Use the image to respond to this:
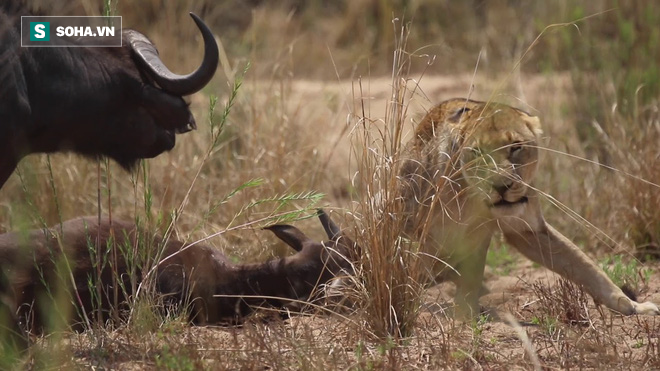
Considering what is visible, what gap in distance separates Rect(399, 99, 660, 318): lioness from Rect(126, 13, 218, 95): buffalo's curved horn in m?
1.14

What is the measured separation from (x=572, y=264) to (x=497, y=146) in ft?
3.02

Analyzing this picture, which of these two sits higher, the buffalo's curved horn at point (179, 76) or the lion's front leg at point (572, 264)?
the buffalo's curved horn at point (179, 76)

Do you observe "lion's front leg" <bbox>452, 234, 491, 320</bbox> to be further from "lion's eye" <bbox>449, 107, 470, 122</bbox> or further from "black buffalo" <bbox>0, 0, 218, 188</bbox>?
→ "black buffalo" <bbox>0, 0, 218, 188</bbox>

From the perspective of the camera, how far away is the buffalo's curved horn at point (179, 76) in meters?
Answer: 5.62

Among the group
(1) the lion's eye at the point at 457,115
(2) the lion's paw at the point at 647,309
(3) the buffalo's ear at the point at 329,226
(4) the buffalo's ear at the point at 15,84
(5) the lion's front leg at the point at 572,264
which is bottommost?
(2) the lion's paw at the point at 647,309

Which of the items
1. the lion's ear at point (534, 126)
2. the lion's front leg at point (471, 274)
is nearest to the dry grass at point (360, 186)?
the lion's front leg at point (471, 274)

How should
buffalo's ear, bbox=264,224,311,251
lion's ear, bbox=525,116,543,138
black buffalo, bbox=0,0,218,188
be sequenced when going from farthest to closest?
buffalo's ear, bbox=264,224,311,251, lion's ear, bbox=525,116,543,138, black buffalo, bbox=0,0,218,188

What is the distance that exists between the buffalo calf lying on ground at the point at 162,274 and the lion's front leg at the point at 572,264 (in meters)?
1.14

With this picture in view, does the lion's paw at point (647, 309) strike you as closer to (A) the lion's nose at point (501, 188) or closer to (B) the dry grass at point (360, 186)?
(B) the dry grass at point (360, 186)

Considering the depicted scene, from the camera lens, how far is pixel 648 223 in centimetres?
769

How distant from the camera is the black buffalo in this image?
5.40m

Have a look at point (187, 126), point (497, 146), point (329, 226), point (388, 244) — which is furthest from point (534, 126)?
point (187, 126)

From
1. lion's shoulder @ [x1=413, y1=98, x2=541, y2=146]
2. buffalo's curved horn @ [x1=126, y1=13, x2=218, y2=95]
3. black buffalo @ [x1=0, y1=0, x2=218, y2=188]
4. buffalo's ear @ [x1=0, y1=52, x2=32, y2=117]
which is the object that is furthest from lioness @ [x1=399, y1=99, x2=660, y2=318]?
buffalo's ear @ [x1=0, y1=52, x2=32, y2=117]

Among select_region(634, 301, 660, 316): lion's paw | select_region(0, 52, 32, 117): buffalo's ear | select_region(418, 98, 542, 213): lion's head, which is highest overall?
select_region(0, 52, 32, 117): buffalo's ear
